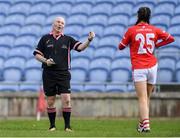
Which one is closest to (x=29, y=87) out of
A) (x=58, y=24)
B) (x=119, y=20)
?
(x=119, y=20)

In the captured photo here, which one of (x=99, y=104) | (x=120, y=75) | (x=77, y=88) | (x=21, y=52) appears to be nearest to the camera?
(x=99, y=104)

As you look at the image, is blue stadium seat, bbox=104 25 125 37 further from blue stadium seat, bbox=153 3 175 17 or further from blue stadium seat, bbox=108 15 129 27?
blue stadium seat, bbox=153 3 175 17

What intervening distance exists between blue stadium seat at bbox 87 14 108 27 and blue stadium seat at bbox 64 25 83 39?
0.44 metres

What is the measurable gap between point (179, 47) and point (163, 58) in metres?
1.75

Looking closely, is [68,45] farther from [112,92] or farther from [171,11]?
[171,11]

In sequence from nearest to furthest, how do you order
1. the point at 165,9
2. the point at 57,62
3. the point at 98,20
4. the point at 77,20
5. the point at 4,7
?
the point at 57,62
the point at 165,9
the point at 98,20
the point at 77,20
the point at 4,7

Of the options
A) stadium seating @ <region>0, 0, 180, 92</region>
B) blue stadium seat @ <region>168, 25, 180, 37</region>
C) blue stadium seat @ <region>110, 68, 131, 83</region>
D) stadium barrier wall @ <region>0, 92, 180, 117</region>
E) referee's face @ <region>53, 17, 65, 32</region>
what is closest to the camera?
referee's face @ <region>53, 17, 65, 32</region>

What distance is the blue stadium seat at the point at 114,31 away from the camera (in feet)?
67.0

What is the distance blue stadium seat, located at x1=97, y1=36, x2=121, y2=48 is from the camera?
785 inches

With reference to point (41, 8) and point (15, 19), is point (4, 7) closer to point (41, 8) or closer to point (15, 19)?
point (15, 19)

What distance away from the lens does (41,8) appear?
2262 cm

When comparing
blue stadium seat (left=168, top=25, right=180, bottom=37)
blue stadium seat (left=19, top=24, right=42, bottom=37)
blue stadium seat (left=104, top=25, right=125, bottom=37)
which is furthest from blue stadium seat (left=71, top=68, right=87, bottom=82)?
blue stadium seat (left=168, top=25, right=180, bottom=37)

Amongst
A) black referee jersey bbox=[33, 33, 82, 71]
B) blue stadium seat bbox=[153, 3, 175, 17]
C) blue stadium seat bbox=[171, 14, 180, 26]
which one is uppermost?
blue stadium seat bbox=[153, 3, 175, 17]

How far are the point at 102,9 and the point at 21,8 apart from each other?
2.88 m
